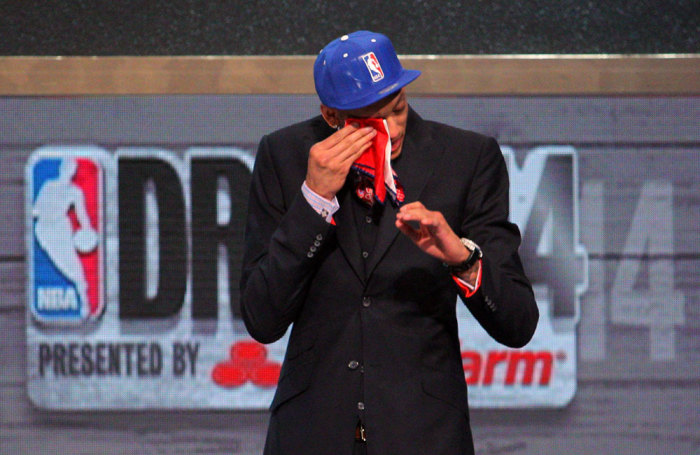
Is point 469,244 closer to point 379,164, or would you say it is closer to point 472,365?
point 379,164

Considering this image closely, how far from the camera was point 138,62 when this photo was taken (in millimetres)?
2504

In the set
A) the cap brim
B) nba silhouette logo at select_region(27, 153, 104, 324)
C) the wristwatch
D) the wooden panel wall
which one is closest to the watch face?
the wristwatch

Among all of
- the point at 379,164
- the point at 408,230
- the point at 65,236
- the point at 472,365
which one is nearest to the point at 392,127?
the point at 379,164

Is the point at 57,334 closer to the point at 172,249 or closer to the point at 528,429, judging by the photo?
the point at 172,249

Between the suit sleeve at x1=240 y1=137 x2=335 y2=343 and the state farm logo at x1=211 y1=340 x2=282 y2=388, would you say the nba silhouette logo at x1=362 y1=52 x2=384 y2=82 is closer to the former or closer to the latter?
the suit sleeve at x1=240 y1=137 x2=335 y2=343

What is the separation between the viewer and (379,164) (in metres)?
1.27

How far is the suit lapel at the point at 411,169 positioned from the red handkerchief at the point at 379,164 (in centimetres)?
4

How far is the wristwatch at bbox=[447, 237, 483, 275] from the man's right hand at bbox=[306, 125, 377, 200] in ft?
0.58

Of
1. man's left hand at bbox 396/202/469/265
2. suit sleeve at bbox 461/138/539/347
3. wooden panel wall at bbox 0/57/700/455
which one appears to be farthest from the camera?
wooden panel wall at bbox 0/57/700/455

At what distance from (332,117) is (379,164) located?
126mm

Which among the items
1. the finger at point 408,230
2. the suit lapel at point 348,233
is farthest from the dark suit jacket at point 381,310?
the finger at point 408,230

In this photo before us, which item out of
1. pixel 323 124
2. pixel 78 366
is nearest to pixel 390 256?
pixel 323 124

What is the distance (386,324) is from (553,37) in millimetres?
1498

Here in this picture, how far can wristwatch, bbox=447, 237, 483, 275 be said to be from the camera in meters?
1.22
